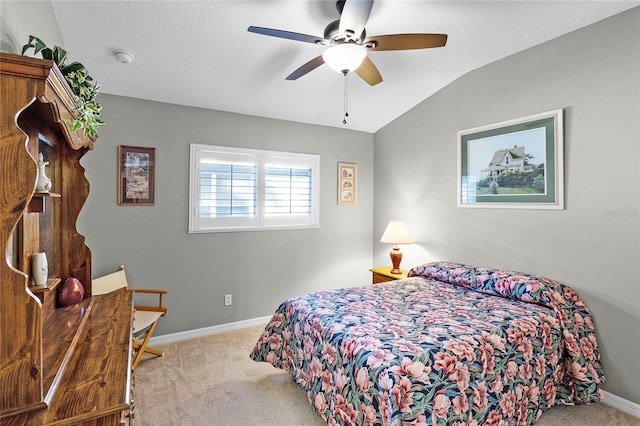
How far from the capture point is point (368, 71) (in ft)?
7.81

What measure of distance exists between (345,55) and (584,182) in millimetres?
A: 2070

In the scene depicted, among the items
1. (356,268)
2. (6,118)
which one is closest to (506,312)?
(356,268)

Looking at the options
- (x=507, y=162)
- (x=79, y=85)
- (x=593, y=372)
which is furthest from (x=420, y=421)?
(x=507, y=162)

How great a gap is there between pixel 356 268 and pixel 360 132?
1852mm

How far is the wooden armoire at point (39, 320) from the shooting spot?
0.94 metres

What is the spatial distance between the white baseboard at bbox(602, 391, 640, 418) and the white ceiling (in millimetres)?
2693

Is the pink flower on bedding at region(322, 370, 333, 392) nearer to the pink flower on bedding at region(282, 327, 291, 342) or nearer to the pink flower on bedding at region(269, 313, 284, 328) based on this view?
the pink flower on bedding at region(282, 327, 291, 342)

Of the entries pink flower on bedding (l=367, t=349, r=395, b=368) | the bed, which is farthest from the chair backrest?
pink flower on bedding (l=367, t=349, r=395, b=368)

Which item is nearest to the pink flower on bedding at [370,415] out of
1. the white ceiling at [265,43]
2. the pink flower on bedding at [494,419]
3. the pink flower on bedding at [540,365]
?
the pink flower on bedding at [494,419]

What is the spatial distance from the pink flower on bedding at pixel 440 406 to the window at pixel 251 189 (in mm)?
2646

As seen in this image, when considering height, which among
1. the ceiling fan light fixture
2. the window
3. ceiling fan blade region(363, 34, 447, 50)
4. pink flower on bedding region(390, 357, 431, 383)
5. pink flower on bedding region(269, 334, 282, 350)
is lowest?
pink flower on bedding region(269, 334, 282, 350)

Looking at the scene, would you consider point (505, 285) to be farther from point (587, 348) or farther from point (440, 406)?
point (440, 406)

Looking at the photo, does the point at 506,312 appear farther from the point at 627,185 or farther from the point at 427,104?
the point at 427,104

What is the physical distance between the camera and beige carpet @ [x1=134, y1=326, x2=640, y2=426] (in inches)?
87.5
